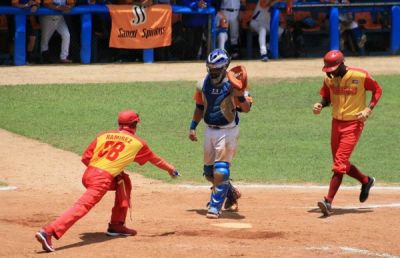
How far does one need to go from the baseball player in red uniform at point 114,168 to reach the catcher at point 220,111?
1.12 metres

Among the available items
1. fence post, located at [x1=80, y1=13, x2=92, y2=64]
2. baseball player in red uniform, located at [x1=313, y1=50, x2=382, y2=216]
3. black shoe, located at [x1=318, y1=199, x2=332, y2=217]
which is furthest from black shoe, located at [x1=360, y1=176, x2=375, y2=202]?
fence post, located at [x1=80, y1=13, x2=92, y2=64]

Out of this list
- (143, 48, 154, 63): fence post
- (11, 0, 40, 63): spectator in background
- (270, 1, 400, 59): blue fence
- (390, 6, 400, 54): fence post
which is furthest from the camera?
(390, 6, 400, 54): fence post

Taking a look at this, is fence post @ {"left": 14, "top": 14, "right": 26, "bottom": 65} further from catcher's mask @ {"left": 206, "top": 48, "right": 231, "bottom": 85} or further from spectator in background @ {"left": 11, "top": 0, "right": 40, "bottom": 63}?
catcher's mask @ {"left": 206, "top": 48, "right": 231, "bottom": 85}

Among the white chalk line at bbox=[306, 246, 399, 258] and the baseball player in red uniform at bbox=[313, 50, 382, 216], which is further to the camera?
the baseball player in red uniform at bbox=[313, 50, 382, 216]

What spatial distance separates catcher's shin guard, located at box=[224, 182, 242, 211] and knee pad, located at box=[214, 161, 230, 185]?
0.46 meters

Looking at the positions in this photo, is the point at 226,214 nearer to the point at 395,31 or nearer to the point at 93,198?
the point at 93,198

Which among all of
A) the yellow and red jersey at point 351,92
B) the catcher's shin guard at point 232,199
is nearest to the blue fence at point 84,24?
the catcher's shin guard at point 232,199

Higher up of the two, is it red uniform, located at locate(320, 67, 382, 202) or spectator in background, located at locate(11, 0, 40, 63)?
red uniform, located at locate(320, 67, 382, 202)

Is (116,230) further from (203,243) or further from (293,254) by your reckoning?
(293,254)

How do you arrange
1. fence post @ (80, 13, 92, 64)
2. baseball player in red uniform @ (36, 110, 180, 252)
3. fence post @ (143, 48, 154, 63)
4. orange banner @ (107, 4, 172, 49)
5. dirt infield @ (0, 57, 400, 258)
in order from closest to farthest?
dirt infield @ (0, 57, 400, 258) < baseball player in red uniform @ (36, 110, 180, 252) < fence post @ (80, 13, 92, 64) < orange banner @ (107, 4, 172, 49) < fence post @ (143, 48, 154, 63)

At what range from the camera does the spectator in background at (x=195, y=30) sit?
2280 cm

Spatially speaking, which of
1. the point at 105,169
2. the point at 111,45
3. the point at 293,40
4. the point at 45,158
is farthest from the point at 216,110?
the point at 293,40

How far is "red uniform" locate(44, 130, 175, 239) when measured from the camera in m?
10.2

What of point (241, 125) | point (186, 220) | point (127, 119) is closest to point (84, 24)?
point (241, 125)
